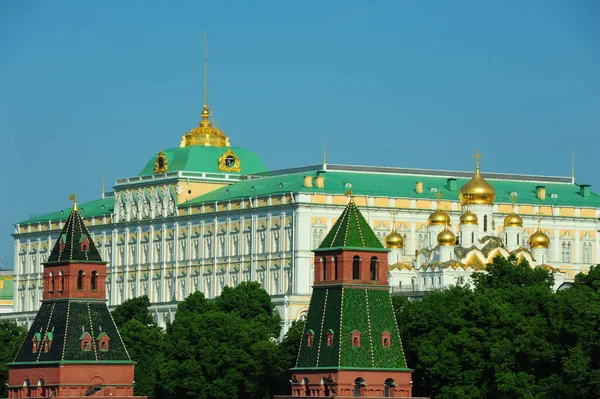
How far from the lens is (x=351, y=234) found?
152125 mm

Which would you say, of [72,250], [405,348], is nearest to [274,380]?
[405,348]

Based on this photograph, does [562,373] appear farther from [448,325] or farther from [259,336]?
[259,336]

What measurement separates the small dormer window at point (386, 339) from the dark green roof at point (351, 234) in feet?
17.3

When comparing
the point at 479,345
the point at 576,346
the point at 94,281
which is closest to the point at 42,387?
the point at 94,281

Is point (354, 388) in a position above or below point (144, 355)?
below

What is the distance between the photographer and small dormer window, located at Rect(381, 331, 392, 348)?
14988 centimetres

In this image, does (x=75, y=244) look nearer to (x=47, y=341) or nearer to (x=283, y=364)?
(x=47, y=341)

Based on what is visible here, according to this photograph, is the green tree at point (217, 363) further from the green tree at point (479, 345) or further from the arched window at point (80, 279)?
the arched window at point (80, 279)

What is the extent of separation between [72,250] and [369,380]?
22654 mm

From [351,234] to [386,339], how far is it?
663 cm

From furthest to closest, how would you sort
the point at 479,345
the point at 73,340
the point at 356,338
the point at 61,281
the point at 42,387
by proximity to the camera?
the point at 479,345, the point at 61,281, the point at 73,340, the point at 42,387, the point at 356,338

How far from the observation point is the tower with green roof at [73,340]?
156 meters

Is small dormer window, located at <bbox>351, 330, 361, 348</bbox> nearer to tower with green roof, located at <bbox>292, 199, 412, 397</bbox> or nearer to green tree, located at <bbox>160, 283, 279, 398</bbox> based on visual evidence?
tower with green roof, located at <bbox>292, 199, 412, 397</bbox>

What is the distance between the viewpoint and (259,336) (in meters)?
192
